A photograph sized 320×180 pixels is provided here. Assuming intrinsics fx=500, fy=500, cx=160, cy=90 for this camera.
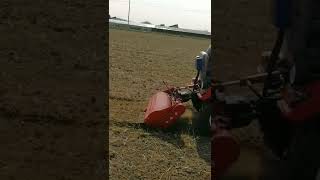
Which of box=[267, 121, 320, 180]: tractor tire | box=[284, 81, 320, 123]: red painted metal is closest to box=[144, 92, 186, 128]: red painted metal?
box=[267, 121, 320, 180]: tractor tire

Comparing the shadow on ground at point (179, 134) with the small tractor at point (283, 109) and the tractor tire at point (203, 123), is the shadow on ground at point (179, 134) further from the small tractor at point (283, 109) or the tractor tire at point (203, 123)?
the small tractor at point (283, 109)

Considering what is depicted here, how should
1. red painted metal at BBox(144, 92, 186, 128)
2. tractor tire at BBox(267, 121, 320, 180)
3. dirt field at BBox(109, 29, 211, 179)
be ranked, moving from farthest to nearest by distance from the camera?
red painted metal at BBox(144, 92, 186, 128) < dirt field at BBox(109, 29, 211, 179) < tractor tire at BBox(267, 121, 320, 180)

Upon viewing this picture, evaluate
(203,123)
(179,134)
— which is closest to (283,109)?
(179,134)

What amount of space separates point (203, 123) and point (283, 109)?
335 centimetres

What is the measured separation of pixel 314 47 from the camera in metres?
2.82

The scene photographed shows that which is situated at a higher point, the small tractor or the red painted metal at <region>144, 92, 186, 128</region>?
the small tractor

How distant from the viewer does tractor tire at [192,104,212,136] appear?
20.1 feet

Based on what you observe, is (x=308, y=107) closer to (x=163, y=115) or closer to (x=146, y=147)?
(x=146, y=147)

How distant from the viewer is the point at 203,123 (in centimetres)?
629

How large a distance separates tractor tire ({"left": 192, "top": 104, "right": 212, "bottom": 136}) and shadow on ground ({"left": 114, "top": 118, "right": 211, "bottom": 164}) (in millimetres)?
66

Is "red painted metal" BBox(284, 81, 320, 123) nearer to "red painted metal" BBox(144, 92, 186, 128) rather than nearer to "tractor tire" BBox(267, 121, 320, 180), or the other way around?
"tractor tire" BBox(267, 121, 320, 180)

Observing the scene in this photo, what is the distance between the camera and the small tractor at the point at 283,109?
2799mm
